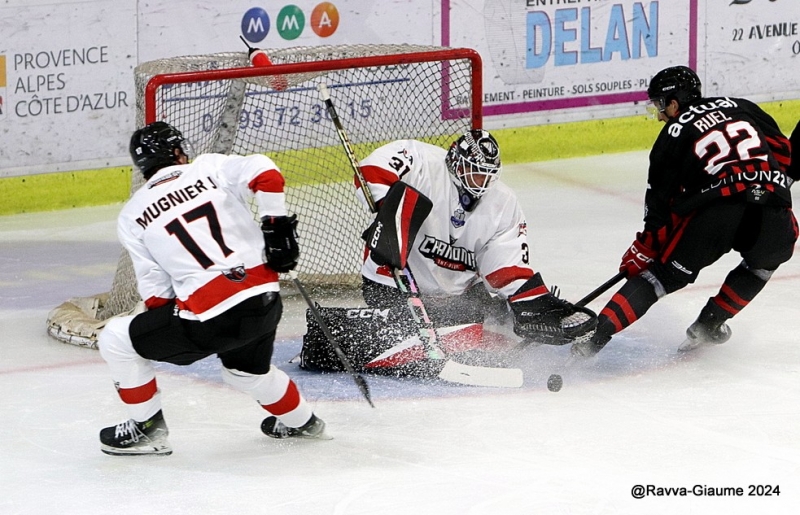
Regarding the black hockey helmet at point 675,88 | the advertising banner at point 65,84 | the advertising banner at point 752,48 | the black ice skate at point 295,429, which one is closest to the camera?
the black ice skate at point 295,429

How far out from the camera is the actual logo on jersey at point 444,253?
4.38m

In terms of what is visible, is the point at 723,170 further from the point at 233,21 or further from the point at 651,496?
the point at 233,21

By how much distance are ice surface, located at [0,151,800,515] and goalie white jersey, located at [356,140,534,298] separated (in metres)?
0.31

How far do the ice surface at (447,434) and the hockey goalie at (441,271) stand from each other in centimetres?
11

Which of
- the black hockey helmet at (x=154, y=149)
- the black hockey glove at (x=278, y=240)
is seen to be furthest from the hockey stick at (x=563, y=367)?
the black hockey helmet at (x=154, y=149)

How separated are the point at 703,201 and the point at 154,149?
5.40 ft

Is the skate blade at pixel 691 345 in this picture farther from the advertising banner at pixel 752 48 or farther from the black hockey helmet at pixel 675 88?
the advertising banner at pixel 752 48

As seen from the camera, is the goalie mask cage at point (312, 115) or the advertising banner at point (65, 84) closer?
the goalie mask cage at point (312, 115)

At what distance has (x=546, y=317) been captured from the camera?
13.8ft

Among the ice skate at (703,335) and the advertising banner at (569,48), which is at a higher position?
the advertising banner at (569,48)

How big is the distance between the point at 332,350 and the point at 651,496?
1.21 meters

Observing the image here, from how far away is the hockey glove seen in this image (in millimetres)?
4402

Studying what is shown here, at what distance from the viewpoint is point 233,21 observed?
645 centimetres

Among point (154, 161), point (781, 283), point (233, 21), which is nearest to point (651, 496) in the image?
point (154, 161)
